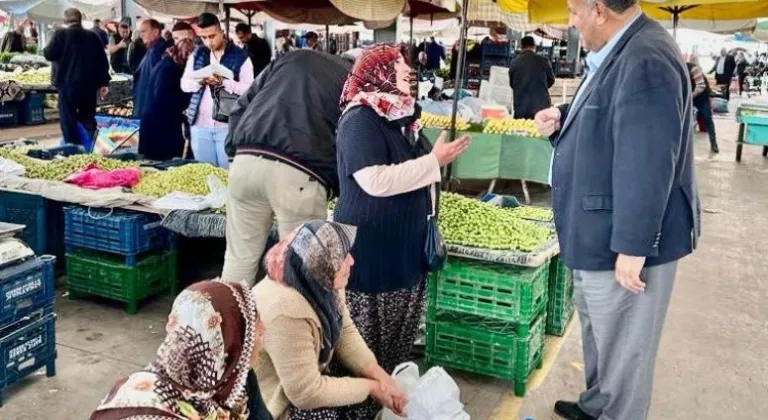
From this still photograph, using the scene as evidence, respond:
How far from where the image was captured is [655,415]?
144 inches

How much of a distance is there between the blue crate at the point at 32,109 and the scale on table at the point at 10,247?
10.6 metres

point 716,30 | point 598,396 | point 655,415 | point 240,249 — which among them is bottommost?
point 655,415

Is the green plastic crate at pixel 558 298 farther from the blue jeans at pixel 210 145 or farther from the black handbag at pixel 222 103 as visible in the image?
the blue jeans at pixel 210 145

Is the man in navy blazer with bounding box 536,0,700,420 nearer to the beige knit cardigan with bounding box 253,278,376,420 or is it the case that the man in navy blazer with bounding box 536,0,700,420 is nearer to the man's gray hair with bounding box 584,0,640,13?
the man's gray hair with bounding box 584,0,640,13

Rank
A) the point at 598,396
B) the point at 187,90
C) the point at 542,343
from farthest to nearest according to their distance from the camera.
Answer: the point at 187,90 → the point at 542,343 → the point at 598,396

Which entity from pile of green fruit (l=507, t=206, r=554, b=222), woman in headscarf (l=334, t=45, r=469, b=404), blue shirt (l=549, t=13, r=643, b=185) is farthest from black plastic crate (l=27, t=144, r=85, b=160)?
blue shirt (l=549, t=13, r=643, b=185)

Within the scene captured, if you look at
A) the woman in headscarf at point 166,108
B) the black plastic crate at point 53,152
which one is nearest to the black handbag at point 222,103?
the woman in headscarf at point 166,108

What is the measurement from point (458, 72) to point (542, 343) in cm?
171

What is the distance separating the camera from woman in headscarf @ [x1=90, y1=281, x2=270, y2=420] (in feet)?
5.64

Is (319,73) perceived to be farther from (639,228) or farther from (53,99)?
(53,99)

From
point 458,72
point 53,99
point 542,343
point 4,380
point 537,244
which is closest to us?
point 4,380

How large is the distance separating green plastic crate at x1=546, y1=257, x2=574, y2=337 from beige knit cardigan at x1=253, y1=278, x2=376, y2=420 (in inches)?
82.9

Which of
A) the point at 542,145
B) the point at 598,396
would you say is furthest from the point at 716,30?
the point at 598,396

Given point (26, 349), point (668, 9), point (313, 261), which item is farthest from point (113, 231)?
point (668, 9)
